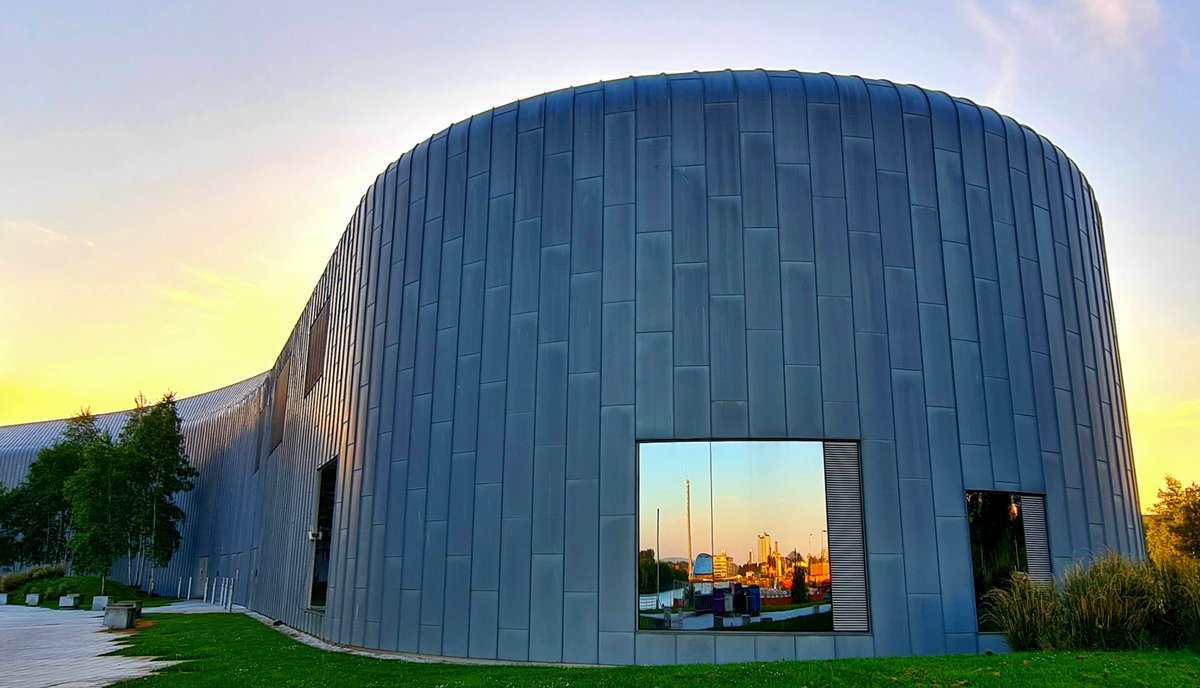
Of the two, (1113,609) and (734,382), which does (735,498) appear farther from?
(1113,609)

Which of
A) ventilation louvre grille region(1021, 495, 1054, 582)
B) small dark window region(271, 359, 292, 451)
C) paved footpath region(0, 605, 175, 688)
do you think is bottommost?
paved footpath region(0, 605, 175, 688)

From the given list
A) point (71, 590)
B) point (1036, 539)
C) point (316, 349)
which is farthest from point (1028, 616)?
point (71, 590)

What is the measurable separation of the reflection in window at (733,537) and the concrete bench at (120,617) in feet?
57.6

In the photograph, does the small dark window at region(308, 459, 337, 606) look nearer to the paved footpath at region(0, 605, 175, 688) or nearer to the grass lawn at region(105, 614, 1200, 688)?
the grass lawn at region(105, 614, 1200, 688)

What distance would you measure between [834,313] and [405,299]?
8.11 m

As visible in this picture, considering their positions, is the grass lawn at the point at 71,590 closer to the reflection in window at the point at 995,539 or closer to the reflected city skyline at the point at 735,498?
the reflected city skyline at the point at 735,498

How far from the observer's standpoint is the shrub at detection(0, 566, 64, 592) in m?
41.2

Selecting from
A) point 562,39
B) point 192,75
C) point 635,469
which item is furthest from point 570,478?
point 192,75

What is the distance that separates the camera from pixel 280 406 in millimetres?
30688

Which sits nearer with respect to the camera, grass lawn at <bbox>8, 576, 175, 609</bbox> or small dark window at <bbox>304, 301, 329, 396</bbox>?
small dark window at <bbox>304, 301, 329, 396</bbox>

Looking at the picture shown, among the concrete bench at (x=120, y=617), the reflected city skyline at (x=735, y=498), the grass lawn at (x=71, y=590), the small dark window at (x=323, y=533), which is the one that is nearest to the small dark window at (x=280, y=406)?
the concrete bench at (x=120, y=617)

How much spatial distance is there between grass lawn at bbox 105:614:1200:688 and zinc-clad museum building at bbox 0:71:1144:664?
65.3 inches

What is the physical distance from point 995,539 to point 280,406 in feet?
81.8

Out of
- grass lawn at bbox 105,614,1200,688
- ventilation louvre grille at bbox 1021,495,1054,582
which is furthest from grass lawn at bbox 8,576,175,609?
ventilation louvre grille at bbox 1021,495,1054,582
